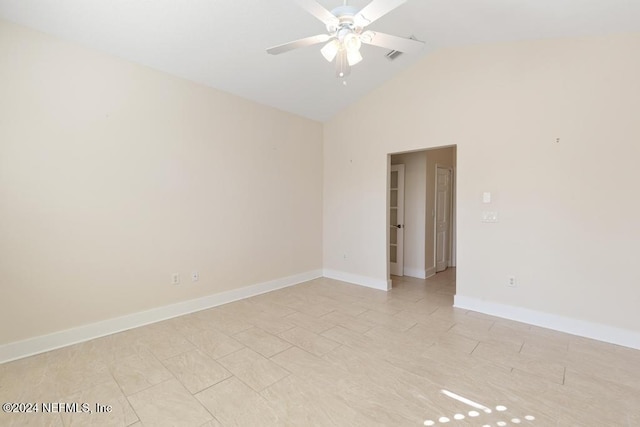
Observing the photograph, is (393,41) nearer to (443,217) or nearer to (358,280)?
(358,280)

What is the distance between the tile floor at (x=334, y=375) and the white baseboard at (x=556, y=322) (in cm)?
12

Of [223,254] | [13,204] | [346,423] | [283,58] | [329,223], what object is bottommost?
[346,423]

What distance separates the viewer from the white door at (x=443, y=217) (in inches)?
234

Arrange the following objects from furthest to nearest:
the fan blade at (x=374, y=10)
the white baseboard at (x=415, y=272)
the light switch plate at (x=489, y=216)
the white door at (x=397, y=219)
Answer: the white door at (x=397, y=219), the white baseboard at (x=415, y=272), the light switch plate at (x=489, y=216), the fan blade at (x=374, y=10)

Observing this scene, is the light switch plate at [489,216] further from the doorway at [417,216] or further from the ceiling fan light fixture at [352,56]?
the ceiling fan light fixture at [352,56]

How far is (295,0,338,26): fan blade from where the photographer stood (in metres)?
1.79

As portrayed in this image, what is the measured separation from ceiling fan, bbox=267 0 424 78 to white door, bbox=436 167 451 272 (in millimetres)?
4177

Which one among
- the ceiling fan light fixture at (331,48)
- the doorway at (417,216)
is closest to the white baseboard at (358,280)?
Answer: the doorway at (417,216)

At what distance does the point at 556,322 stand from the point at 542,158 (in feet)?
6.00

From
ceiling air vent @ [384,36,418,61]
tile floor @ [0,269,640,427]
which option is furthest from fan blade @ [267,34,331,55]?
tile floor @ [0,269,640,427]

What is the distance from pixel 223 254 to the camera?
4.12 metres

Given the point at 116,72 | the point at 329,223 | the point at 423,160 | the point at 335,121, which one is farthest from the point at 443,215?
the point at 116,72

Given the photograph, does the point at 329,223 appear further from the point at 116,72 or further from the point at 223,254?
the point at 116,72

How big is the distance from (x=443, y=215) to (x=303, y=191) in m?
3.06
